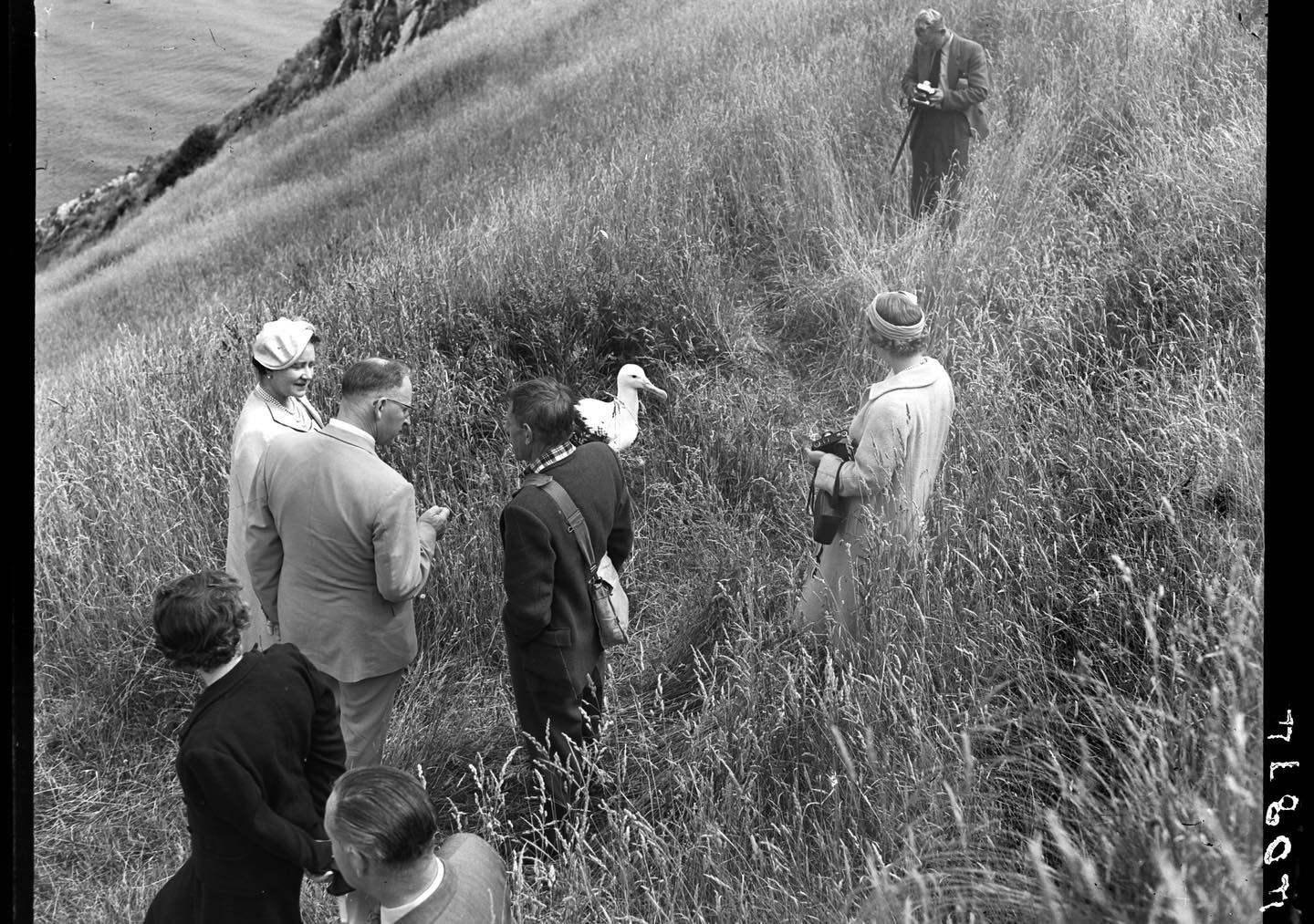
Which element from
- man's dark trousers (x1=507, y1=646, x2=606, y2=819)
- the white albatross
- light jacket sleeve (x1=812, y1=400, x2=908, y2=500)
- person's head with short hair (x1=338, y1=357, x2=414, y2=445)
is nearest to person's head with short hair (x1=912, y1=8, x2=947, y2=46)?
the white albatross

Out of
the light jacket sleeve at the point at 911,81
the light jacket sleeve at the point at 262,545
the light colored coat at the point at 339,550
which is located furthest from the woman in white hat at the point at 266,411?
the light jacket sleeve at the point at 911,81

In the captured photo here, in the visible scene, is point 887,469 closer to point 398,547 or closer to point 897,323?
point 897,323

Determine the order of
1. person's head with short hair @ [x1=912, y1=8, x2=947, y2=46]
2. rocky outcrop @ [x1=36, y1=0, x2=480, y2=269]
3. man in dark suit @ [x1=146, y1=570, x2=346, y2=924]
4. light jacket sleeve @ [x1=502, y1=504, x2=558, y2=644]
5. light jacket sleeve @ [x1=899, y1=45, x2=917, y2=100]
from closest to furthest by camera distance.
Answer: man in dark suit @ [x1=146, y1=570, x2=346, y2=924]
light jacket sleeve @ [x1=502, y1=504, x2=558, y2=644]
person's head with short hair @ [x1=912, y1=8, x2=947, y2=46]
light jacket sleeve @ [x1=899, y1=45, x2=917, y2=100]
rocky outcrop @ [x1=36, y1=0, x2=480, y2=269]

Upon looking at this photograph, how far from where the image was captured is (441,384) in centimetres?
610

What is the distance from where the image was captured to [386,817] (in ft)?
7.55

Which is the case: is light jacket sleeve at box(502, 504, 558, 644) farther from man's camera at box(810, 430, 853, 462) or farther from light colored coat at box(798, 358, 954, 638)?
man's camera at box(810, 430, 853, 462)

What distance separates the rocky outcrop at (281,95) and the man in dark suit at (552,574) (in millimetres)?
6234

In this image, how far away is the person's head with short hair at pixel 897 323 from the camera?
369 centimetres

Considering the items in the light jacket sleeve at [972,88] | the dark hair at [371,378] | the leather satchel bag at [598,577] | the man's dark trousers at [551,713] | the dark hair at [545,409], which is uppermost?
the dark hair at [371,378]

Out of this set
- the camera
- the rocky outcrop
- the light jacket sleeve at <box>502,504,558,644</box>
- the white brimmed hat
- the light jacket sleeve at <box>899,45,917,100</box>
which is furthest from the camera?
the rocky outcrop

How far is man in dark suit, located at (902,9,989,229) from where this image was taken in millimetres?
6605

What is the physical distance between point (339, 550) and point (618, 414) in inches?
52.8

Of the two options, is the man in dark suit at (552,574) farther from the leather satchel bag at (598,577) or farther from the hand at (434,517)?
the hand at (434,517)

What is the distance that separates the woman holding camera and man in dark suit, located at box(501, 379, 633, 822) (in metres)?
0.81
